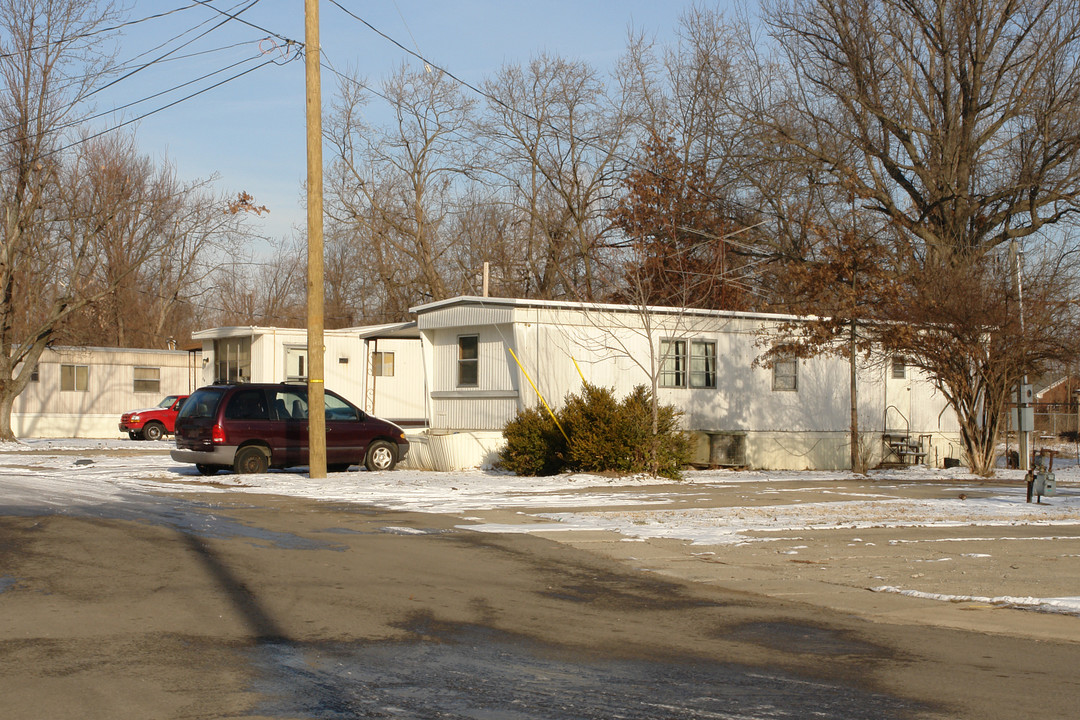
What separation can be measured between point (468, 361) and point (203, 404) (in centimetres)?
598

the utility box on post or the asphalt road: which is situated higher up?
the utility box on post

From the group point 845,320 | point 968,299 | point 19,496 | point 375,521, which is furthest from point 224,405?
point 968,299

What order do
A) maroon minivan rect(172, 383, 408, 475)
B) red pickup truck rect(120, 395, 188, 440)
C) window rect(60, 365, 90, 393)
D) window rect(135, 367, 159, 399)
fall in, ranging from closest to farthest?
1. maroon minivan rect(172, 383, 408, 475)
2. red pickup truck rect(120, 395, 188, 440)
3. window rect(60, 365, 90, 393)
4. window rect(135, 367, 159, 399)

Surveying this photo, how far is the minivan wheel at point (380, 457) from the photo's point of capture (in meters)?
20.7

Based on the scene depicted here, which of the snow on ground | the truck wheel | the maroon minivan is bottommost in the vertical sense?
the snow on ground

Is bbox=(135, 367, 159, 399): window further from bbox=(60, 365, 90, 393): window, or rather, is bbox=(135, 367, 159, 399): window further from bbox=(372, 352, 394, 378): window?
bbox=(372, 352, 394, 378): window

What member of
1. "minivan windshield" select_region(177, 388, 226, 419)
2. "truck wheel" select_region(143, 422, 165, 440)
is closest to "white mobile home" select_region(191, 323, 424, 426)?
"truck wheel" select_region(143, 422, 165, 440)

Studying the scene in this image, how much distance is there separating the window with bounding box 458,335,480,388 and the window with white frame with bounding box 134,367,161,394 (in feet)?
67.6

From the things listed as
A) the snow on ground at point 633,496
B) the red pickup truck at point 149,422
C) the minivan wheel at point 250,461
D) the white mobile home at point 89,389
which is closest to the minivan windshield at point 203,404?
the minivan wheel at point 250,461

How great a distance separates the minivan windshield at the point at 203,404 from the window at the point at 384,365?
11861 mm

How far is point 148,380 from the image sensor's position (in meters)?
39.6

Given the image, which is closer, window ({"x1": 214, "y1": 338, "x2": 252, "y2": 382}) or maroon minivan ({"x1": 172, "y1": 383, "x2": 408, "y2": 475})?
maroon minivan ({"x1": 172, "y1": 383, "x2": 408, "y2": 475})

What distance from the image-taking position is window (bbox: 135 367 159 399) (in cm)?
3944

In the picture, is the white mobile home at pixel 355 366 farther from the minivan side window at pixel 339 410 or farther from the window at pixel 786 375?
the window at pixel 786 375
